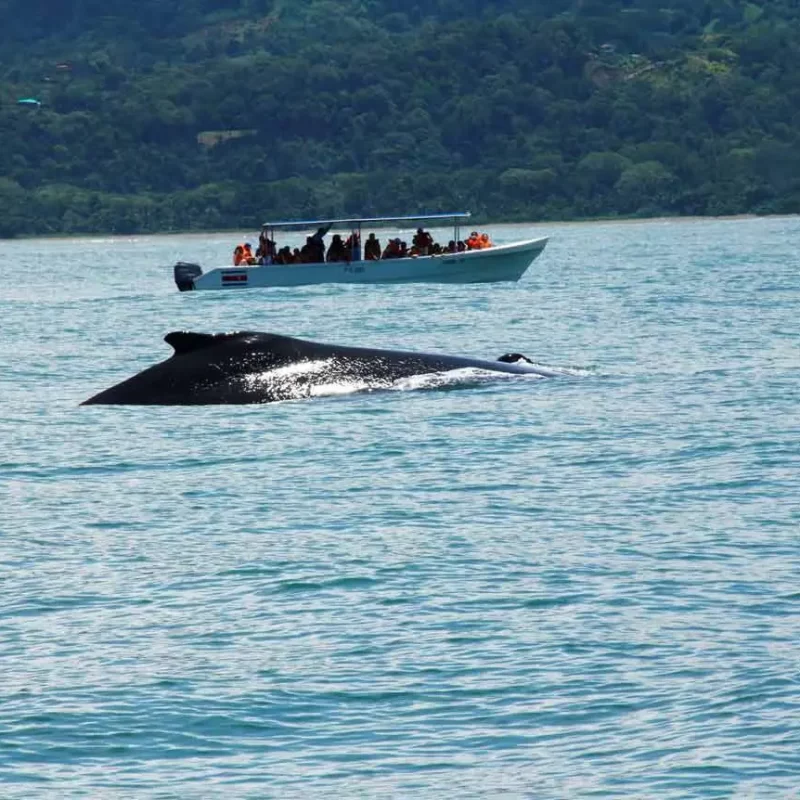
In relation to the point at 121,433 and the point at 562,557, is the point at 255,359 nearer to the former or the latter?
the point at 121,433

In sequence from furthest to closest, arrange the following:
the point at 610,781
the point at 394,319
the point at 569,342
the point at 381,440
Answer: the point at 394,319
the point at 569,342
the point at 381,440
the point at 610,781

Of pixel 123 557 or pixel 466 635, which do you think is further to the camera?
pixel 123 557

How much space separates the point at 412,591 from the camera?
54.5 ft

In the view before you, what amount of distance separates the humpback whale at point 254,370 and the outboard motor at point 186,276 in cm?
4178

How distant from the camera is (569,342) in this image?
143 feet

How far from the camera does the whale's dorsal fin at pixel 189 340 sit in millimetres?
26609


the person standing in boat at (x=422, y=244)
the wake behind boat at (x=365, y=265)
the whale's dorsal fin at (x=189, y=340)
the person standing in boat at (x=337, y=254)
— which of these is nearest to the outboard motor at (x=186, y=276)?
the wake behind boat at (x=365, y=265)

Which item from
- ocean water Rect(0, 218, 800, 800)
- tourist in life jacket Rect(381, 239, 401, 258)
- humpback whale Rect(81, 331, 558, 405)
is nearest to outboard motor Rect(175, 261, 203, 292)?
tourist in life jacket Rect(381, 239, 401, 258)

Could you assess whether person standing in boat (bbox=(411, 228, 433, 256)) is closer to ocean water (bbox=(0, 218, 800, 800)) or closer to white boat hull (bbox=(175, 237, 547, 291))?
white boat hull (bbox=(175, 237, 547, 291))

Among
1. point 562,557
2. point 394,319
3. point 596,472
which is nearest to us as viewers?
point 562,557

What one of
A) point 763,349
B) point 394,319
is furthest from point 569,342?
point 394,319

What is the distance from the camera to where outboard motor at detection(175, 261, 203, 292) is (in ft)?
236

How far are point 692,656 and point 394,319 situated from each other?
3876cm

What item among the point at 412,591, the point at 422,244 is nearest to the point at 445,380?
the point at 412,591
